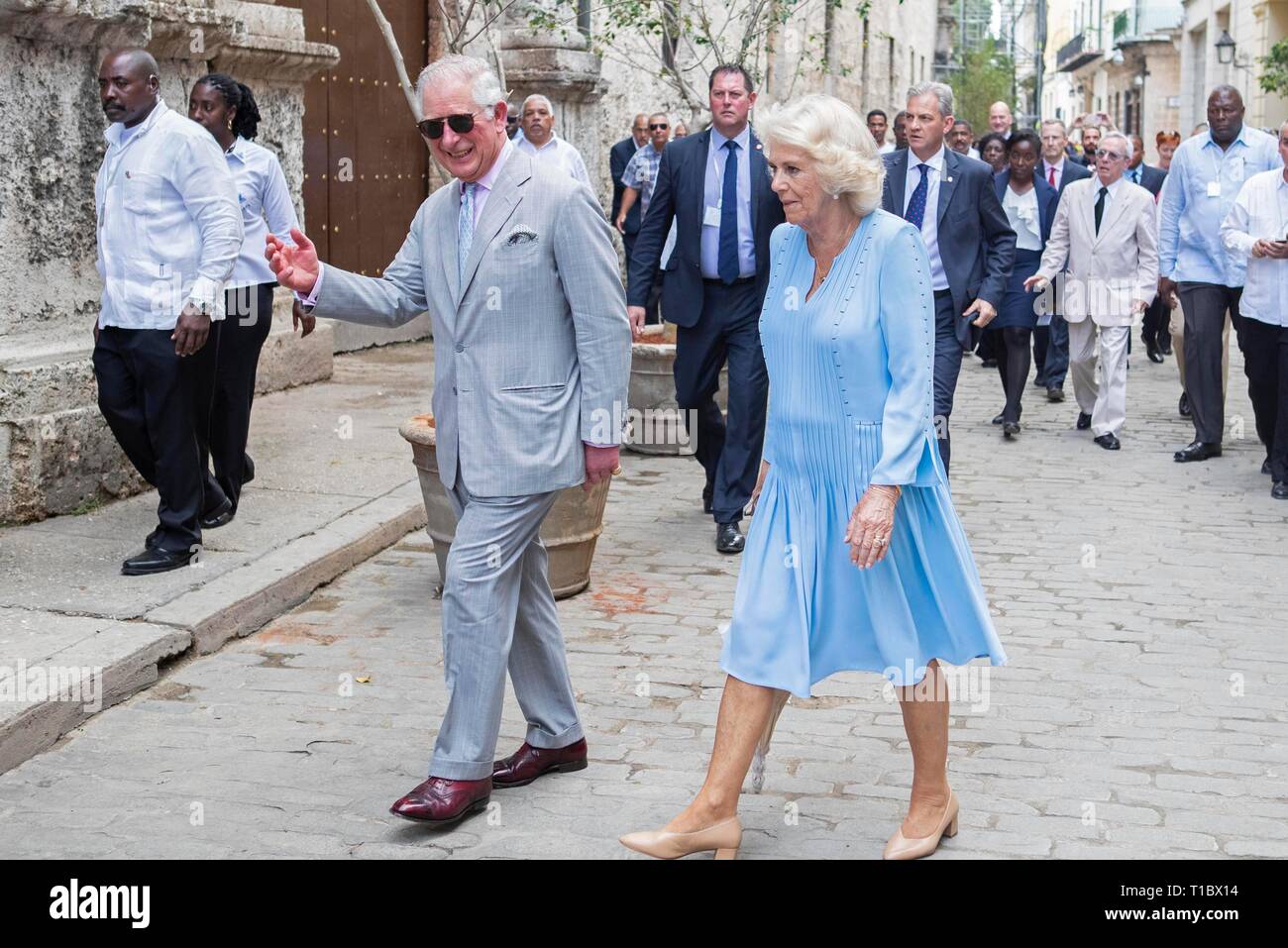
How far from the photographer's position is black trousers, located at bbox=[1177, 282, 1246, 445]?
32.6 ft

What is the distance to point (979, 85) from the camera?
46.1 metres

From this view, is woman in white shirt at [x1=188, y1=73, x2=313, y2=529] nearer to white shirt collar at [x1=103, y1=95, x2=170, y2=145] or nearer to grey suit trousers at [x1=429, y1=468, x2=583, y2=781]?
white shirt collar at [x1=103, y1=95, x2=170, y2=145]

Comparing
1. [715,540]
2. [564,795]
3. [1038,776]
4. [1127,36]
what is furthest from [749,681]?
[1127,36]

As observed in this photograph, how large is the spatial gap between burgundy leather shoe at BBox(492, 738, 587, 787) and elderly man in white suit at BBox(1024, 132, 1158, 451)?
21.9 ft

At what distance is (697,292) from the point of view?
7.83 m

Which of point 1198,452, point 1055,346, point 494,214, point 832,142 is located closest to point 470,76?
point 494,214

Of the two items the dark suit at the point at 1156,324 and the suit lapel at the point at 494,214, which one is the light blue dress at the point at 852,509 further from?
the dark suit at the point at 1156,324

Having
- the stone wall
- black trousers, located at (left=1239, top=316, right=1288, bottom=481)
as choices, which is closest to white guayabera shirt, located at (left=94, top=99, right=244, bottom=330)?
the stone wall

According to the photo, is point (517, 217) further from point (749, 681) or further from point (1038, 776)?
point (1038, 776)

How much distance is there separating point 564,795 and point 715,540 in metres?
3.31

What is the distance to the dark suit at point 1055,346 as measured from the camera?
509 inches

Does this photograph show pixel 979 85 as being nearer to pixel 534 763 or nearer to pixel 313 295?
pixel 534 763

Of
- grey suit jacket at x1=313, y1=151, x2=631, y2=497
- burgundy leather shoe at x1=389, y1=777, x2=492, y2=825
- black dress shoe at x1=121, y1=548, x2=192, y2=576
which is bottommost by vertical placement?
burgundy leather shoe at x1=389, y1=777, x2=492, y2=825

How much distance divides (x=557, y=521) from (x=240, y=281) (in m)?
2.11
